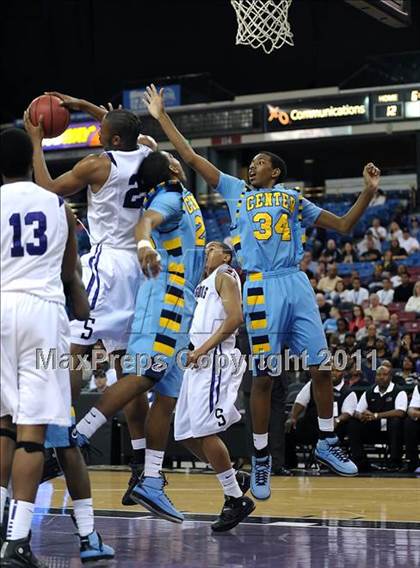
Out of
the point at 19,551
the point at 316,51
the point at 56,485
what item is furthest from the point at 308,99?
the point at 19,551

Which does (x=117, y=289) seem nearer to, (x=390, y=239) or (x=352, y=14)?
(x=390, y=239)

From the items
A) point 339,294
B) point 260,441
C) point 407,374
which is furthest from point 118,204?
point 339,294

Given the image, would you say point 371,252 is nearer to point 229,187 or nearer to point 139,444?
point 229,187

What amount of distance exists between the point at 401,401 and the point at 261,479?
5.79m

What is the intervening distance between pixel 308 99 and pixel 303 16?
10.5ft

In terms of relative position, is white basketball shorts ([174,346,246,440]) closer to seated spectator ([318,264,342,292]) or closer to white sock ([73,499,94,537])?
white sock ([73,499,94,537])

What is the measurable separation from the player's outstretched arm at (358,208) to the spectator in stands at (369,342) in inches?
269

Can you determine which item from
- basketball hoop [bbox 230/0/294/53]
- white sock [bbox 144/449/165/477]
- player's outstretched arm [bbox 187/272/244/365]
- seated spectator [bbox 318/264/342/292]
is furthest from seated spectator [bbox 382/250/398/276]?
white sock [bbox 144/449/165/477]

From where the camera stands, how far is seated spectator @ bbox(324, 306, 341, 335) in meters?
16.6

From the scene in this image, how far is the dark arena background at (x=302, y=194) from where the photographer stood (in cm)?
712

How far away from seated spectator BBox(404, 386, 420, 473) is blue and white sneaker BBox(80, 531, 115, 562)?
7.76m

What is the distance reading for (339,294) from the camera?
18.4 m

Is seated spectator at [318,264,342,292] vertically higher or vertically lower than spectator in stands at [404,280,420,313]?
higher

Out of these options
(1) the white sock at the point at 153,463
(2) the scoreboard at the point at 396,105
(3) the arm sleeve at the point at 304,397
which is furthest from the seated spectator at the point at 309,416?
(2) the scoreboard at the point at 396,105
